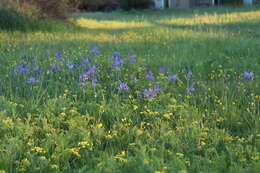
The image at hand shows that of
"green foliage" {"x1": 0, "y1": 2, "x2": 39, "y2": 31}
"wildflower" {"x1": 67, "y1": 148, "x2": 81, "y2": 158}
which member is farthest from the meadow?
"green foliage" {"x1": 0, "y1": 2, "x2": 39, "y2": 31}

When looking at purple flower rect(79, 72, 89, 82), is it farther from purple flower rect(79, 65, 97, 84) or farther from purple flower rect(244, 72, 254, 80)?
purple flower rect(244, 72, 254, 80)

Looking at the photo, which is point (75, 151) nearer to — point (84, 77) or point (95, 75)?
point (84, 77)

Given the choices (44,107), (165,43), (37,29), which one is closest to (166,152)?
(44,107)

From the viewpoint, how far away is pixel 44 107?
399cm

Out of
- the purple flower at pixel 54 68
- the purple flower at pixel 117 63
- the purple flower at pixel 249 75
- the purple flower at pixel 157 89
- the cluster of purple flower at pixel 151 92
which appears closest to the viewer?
the cluster of purple flower at pixel 151 92

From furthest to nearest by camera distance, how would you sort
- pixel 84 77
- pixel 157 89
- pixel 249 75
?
pixel 84 77
pixel 249 75
pixel 157 89

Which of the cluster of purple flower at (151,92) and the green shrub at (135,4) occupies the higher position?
the green shrub at (135,4)

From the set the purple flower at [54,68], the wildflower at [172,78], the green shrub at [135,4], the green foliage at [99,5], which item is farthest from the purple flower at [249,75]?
the green foliage at [99,5]

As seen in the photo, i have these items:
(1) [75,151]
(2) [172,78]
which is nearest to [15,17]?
(2) [172,78]

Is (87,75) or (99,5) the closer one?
(87,75)

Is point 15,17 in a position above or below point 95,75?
above

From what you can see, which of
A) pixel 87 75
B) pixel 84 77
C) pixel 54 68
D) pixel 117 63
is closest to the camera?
pixel 84 77

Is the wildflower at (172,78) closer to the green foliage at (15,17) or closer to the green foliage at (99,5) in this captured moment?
the green foliage at (15,17)

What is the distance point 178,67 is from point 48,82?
2.05 metres
